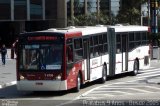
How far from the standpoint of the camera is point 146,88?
74.6ft

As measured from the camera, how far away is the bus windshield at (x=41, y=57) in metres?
20.9

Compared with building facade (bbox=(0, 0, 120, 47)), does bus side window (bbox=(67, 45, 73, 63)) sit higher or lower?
lower

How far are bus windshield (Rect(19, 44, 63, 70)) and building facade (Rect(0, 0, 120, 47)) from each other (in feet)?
182

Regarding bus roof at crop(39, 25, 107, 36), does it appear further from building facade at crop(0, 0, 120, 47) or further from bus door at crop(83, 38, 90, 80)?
building facade at crop(0, 0, 120, 47)

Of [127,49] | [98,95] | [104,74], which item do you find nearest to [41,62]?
[98,95]

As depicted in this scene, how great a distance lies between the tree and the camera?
65.4 m

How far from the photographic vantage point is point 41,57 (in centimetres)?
2100

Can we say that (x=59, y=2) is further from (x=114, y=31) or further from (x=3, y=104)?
(x=3, y=104)

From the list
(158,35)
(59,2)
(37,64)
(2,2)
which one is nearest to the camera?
(37,64)

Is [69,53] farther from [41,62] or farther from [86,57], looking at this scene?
[86,57]

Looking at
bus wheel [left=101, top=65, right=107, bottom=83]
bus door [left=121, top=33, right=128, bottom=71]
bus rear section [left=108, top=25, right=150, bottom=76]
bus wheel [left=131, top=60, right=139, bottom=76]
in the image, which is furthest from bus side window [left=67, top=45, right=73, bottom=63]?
bus wheel [left=131, top=60, right=139, bottom=76]

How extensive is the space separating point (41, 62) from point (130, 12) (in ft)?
151

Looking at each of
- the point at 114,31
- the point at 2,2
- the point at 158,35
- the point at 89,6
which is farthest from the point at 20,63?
the point at 89,6

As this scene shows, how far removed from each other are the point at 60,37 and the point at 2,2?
185 feet
